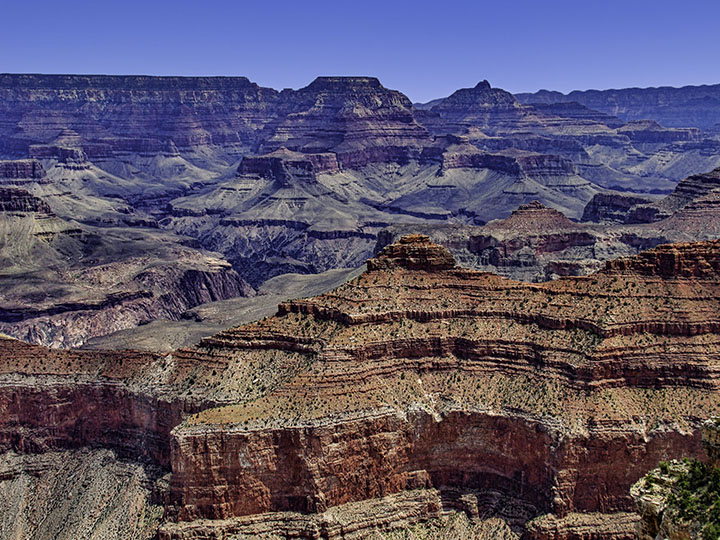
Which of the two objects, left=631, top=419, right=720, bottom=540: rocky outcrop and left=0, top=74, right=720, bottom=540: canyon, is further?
left=0, top=74, right=720, bottom=540: canyon

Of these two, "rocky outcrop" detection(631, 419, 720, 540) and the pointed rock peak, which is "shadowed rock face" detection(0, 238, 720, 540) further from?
"rocky outcrop" detection(631, 419, 720, 540)

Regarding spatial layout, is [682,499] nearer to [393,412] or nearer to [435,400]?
[393,412]

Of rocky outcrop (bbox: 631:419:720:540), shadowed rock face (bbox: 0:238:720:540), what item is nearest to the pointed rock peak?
shadowed rock face (bbox: 0:238:720:540)

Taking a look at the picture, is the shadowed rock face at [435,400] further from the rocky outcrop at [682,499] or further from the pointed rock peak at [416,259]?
the rocky outcrop at [682,499]

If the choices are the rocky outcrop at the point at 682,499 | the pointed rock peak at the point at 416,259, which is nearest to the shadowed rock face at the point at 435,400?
the pointed rock peak at the point at 416,259

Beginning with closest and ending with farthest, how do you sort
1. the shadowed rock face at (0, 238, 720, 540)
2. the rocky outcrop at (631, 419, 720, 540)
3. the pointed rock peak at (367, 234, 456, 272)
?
1. the rocky outcrop at (631, 419, 720, 540)
2. the shadowed rock face at (0, 238, 720, 540)
3. the pointed rock peak at (367, 234, 456, 272)

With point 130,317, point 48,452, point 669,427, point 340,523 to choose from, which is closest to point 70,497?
point 48,452

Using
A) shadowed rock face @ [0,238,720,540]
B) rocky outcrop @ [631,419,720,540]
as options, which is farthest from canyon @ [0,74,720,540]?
rocky outcrop @ [631,419,720,540]

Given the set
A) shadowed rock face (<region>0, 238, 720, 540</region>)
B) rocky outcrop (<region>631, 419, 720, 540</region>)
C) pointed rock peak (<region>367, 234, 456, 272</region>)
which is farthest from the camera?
pointed rock peak (<region>367, 234, 456, 272</region>)

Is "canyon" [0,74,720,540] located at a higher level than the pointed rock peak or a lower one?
lower

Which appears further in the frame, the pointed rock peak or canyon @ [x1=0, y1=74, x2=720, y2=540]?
the pointed rock peak
